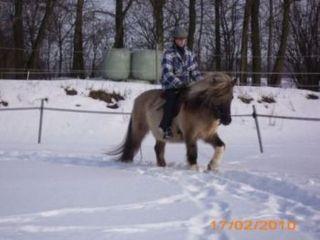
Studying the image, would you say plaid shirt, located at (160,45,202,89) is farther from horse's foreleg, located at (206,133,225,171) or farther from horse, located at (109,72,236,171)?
horse's foreleg, located at (206,133,225,171)

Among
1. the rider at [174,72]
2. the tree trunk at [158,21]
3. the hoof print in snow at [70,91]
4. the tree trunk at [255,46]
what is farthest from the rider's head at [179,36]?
the tree trunk at [255,46]

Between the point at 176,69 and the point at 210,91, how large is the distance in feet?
3.46

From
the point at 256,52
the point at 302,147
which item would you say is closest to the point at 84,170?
the point at 302,147

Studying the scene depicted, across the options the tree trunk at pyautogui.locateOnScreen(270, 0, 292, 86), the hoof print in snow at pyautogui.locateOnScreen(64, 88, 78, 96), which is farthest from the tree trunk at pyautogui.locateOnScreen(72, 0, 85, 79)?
the tree trunk at pyautogui.locateOnScreen(270, 0, 292, 86)

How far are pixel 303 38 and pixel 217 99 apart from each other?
92.2ft

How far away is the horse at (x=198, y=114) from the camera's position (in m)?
7.74

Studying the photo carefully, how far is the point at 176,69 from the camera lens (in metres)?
8.61

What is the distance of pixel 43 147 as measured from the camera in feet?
42.1

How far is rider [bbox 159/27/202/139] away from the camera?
8336 millimetres

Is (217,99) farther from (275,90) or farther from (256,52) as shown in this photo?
(256,52)

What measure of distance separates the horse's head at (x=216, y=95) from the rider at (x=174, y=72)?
0.50 meters

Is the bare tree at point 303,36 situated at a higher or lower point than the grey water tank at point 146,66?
higher

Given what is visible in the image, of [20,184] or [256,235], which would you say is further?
[20,184]
